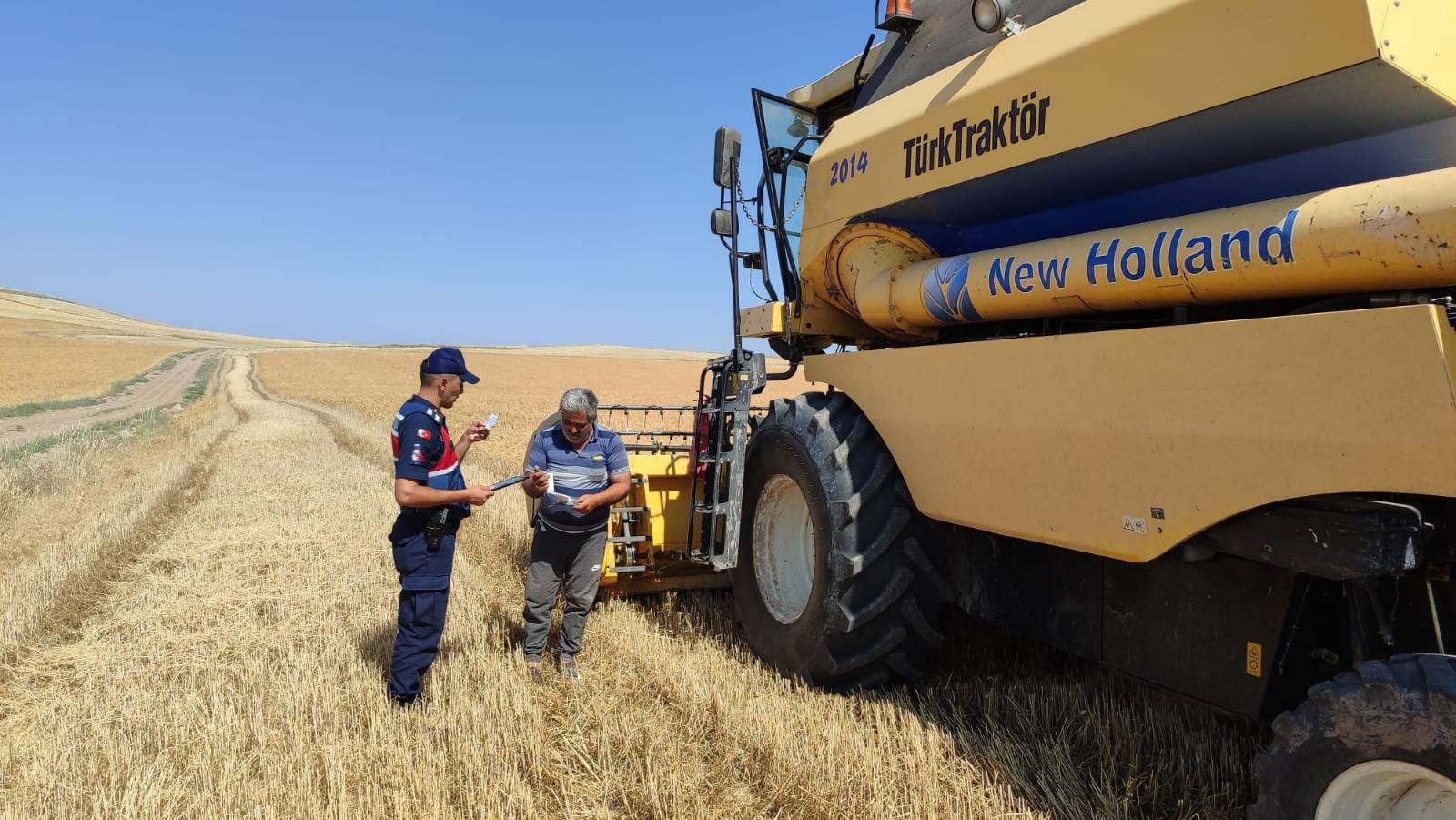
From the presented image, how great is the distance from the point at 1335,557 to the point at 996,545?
1407 millimetres

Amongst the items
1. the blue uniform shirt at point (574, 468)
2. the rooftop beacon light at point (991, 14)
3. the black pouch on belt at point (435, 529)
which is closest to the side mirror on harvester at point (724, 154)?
the blue uniform shirt at point (574, 468)

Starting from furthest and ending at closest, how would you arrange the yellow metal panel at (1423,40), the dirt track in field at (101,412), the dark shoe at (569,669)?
the dirt track in field at (101,412), the dark shoe at (569,669), the yellow metal panel at (1423,40)

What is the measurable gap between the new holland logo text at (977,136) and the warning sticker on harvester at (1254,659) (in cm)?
165

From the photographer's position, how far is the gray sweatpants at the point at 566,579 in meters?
4.14

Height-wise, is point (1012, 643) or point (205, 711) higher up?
point (1012, 643)

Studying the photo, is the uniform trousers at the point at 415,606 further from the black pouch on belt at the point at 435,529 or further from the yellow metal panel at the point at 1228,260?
the yellow metal panel at the point at 1228,260

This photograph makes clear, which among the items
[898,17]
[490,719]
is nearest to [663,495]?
[490,719]

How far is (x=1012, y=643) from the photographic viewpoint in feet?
14.1

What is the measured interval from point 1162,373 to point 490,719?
9.11 feet

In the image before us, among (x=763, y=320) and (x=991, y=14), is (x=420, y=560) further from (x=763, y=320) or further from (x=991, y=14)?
(x=991, y=14)

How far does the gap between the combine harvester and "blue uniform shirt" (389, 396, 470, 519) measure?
4.79 feet

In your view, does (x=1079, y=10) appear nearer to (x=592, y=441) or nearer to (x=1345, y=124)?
→ (x=1345, y=124)

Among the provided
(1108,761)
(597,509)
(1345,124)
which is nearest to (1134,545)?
(1108,761)

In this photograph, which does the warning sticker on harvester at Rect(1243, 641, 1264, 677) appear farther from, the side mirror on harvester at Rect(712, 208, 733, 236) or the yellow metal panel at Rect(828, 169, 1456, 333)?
the side mirror on harvester at Rect(712, 208, 733, 236)
